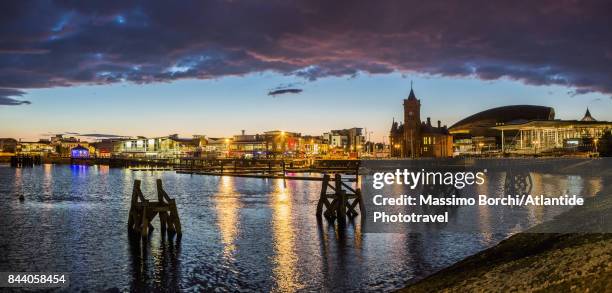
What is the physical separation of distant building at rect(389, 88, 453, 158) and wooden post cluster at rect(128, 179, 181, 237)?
13132 centimetres

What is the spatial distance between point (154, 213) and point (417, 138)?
14162 cm

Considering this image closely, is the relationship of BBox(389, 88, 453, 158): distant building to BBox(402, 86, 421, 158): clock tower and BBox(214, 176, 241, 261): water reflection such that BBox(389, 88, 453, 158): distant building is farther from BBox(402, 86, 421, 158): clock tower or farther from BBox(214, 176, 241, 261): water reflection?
BBox(214, 176, 241, 261): water reflection

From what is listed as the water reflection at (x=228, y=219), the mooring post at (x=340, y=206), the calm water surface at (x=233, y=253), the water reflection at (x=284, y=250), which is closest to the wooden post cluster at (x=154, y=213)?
the calm water surface at (x=233, y=253)

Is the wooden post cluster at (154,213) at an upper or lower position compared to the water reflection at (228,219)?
upper

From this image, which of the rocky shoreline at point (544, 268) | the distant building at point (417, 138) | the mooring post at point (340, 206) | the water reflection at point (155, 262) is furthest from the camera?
the distant building at point (417, 138)

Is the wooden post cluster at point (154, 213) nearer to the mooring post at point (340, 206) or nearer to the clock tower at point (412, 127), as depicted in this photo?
the mooring post at point (340, 206)

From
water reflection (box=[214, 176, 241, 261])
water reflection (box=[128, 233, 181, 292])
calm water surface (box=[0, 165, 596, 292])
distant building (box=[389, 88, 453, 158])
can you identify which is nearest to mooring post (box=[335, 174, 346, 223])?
calm water surface (box=[0, 165, 596, 292])

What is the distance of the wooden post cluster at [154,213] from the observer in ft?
77.3

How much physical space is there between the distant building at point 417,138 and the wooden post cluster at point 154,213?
431 feet

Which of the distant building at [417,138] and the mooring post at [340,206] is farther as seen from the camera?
the distant building at [417,138]

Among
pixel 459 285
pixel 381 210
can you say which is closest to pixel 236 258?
pixel 459 285

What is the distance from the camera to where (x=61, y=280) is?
1638 cm

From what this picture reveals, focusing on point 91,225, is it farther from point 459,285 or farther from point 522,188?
point 522,188

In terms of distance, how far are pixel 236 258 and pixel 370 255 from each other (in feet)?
16.3
